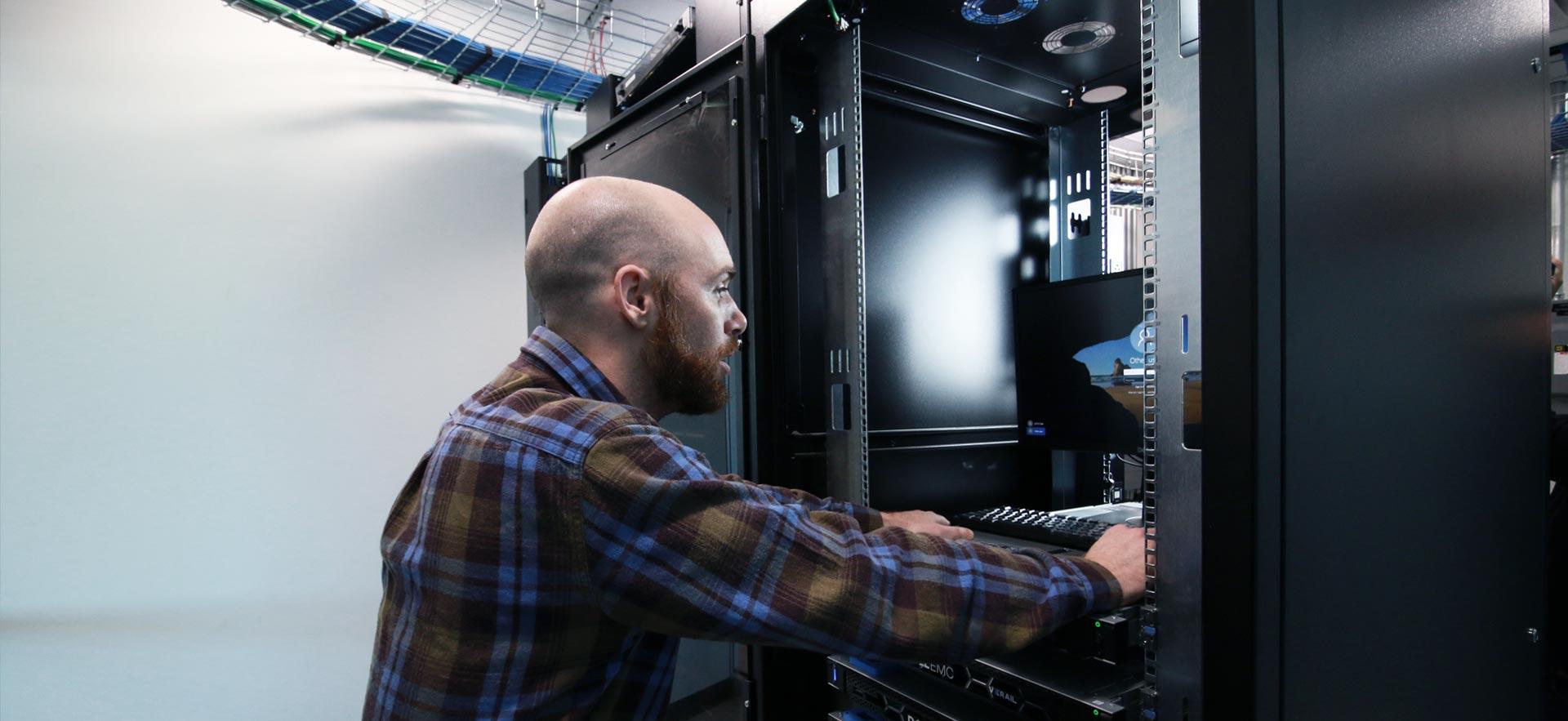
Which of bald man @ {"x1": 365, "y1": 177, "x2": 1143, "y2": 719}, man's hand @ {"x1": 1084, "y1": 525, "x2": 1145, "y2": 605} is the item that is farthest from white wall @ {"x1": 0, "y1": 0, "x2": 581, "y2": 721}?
man's hand @ {"x1": 1084, "y1": 525, "x2": 1145, "y2": 605}

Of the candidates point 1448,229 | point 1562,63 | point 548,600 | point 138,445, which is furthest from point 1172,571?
point 138,445

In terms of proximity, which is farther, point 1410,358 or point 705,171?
point 705,171

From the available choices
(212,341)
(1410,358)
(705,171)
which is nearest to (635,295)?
(705,171)

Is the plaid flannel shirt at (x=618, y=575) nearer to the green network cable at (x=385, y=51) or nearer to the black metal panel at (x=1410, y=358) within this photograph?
the black metal panel at (x=1410, y=358)

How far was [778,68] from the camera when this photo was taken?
0.97 m

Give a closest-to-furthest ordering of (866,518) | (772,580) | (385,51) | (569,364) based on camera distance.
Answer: (772,580), (569,364), (866,518), (385,51)

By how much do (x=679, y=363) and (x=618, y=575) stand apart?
0.25 meters

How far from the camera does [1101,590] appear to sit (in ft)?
1.98

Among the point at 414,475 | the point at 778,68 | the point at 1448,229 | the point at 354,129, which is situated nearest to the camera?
the point at 1448,229

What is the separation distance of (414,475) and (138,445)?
1360 mm

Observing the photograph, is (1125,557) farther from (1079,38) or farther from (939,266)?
(1079,38)

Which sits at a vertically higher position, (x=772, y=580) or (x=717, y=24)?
(x=717, y=24)

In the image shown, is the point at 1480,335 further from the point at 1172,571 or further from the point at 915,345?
the point at 915,345

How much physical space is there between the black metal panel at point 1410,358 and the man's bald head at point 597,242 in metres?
0.52
